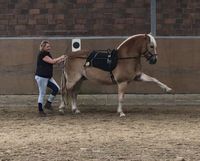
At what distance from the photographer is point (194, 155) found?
847 centimetres

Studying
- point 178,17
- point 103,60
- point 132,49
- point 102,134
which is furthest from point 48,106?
point 178,17

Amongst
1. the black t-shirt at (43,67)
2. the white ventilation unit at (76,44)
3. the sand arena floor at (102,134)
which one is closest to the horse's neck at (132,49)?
the sand arena floor at (102,134)

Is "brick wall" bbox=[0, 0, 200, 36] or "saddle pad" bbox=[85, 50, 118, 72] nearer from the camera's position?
"saddle pad" bbox=[85, 50, 118, 72]

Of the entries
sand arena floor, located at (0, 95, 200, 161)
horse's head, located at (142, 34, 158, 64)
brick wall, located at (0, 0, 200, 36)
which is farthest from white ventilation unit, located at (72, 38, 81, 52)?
horse's head, located at (142, 34, 158, 64)

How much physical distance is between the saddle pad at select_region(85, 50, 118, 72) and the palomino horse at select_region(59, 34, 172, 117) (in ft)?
0.28

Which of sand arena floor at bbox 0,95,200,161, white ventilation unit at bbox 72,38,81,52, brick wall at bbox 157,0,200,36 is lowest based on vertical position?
sand arena floor at bbox 0,95,200,161

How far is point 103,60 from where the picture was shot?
1352cm

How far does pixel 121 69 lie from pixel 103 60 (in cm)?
48

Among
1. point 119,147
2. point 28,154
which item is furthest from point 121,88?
point 28,154

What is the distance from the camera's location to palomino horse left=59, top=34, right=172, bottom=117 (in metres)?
13.4

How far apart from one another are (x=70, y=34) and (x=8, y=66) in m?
1.96

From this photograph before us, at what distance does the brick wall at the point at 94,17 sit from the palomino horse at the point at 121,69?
8.09 ft

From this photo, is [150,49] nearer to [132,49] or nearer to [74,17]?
[132,49]

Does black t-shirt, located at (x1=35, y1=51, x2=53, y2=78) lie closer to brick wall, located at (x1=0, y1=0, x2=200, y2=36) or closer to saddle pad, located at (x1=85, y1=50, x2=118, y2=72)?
saddle pad, located at (x1=85, y1=50, x2=118, y2=72)
